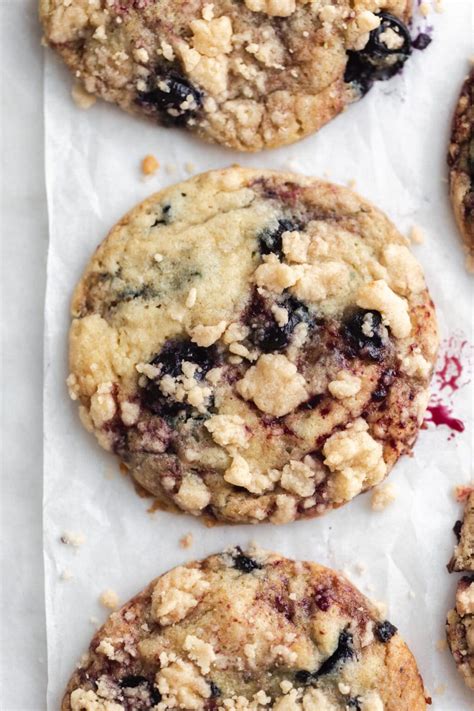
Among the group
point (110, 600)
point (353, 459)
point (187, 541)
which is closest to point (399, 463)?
point (353, 459)

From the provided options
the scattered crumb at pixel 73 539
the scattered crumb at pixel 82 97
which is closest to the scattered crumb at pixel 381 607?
the scattered crumb at pixel 73 539

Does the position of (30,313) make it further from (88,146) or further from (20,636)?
(20,636)

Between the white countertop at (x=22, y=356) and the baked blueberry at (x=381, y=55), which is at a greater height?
the baked blueberry at (x=381, y=55)

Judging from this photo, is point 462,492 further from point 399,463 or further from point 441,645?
point 441,645

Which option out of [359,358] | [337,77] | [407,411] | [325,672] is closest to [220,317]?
[359,358]

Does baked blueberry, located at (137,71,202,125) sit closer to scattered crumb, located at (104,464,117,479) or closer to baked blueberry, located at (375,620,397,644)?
scattered crumb, located at (104,464,117,479)

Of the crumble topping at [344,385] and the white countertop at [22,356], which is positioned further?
the white countertop at [22,356]

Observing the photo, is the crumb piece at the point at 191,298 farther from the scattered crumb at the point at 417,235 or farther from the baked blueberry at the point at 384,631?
the baked blueberry at the point at 384,631
